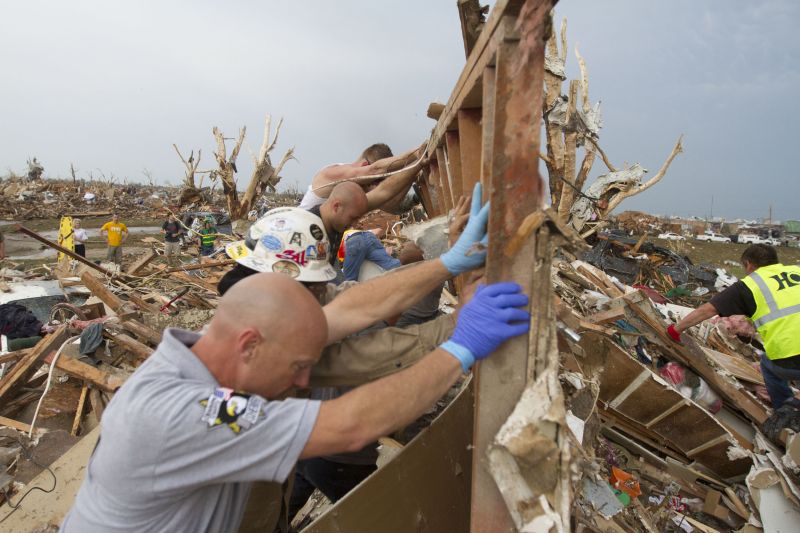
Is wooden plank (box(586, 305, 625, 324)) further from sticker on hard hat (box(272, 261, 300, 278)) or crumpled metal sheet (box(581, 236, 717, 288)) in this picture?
crumpled metal sheet (box(581, 236, 717, 288))

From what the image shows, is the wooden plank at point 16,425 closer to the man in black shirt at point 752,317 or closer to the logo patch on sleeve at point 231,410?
the logo patch on sleeve at point 231,410

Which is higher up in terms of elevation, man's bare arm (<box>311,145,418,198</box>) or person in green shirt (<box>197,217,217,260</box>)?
man's bare arm (<box>311,145,418,198</box>)

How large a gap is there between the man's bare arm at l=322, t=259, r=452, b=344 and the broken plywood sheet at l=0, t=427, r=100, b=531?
2.07 metres

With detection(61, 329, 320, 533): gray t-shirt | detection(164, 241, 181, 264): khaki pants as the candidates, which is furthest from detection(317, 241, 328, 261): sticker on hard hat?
detection(164, 241, 181, 264): khaki pants

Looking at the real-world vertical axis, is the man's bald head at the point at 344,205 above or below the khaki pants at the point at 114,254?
above

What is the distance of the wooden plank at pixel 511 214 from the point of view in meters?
1.21

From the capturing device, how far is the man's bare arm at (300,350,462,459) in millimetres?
1254

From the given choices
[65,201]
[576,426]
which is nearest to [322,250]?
[576,426]

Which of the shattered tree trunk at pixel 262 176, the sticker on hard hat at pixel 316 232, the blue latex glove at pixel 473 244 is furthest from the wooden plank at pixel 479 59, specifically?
the shattered tree trunk at pixel 262 176

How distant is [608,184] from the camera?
2910 mm

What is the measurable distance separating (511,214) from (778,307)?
13.4ft

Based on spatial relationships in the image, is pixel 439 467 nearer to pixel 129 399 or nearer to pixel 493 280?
pixel 493 280

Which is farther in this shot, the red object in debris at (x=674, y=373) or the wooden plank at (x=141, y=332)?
the wooden plank at (x=141, y=332)

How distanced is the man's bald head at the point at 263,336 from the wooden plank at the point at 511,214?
0.58 m
